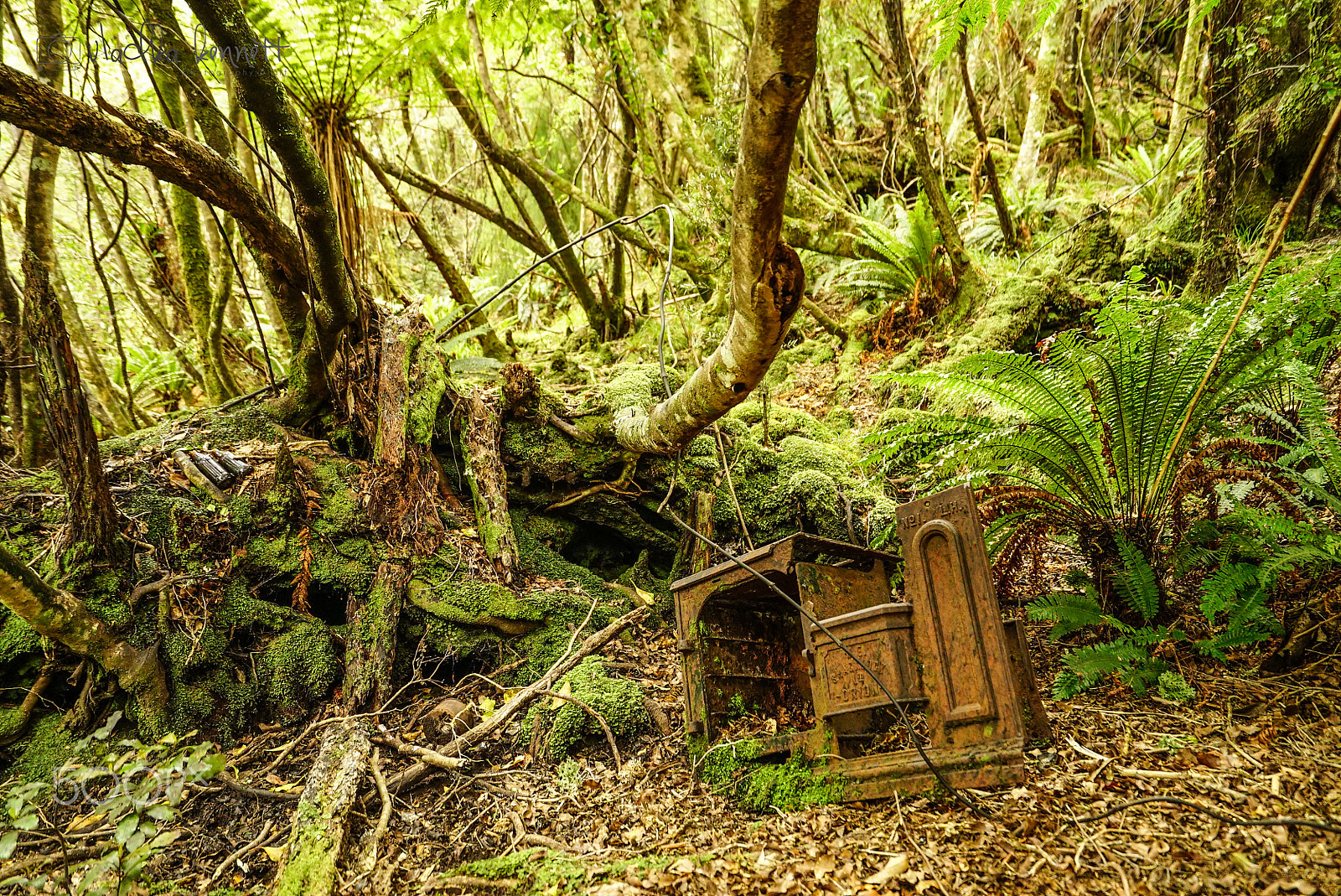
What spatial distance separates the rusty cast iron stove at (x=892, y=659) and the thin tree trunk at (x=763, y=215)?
0.78 m

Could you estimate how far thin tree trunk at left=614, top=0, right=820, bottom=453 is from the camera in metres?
1.87

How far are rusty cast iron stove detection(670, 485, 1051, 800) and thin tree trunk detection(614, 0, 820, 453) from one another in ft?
2.57

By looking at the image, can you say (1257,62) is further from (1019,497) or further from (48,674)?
(48,674)

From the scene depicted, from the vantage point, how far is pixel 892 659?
2330 mm

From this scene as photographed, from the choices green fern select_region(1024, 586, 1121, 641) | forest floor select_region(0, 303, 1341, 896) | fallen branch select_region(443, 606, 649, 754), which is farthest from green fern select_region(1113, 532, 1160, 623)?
fallen branch select_region(443, 606, 649, 754)

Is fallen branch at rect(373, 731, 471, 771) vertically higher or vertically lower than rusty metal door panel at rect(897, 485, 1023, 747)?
lower

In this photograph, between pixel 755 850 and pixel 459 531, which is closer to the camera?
pixel 755 850

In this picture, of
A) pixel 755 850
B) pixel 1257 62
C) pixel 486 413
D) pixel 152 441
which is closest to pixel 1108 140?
pixel 1257 62

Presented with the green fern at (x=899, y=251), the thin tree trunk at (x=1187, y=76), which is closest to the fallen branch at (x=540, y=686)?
the green fern at (x=899, y=251)

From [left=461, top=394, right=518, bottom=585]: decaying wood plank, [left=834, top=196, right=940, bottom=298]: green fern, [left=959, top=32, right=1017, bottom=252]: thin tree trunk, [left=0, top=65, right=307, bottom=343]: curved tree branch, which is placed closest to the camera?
[left=0, top=65, right=307, bottom=343]: curved tree branch

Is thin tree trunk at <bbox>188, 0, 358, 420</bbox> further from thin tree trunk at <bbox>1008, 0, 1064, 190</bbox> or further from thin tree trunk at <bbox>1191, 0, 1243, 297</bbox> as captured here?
thin tree trunk at <bbox>1008, 0, 1064, 190</bbox>

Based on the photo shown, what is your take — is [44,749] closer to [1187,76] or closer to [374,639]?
[374,639]

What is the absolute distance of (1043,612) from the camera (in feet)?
9.88

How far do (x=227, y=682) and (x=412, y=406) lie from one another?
1.86m
